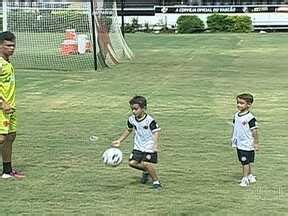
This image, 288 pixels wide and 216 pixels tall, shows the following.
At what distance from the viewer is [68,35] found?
2819 cm

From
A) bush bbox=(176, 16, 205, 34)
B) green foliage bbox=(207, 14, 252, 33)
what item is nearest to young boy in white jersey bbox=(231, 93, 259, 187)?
bush bbox=(176, 16, 205, 34)

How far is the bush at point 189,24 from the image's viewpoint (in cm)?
5316

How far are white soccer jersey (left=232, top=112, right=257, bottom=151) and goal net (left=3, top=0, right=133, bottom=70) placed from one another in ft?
49.7

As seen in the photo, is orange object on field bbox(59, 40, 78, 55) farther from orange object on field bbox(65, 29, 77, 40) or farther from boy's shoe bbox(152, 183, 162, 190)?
boy's shoe bbox(152, 183, 162, 190)

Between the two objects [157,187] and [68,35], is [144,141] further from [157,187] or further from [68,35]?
[68,35]

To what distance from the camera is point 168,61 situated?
2730cm

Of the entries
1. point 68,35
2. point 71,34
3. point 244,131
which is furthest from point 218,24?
point 244,131

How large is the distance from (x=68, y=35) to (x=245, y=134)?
20.7 meters

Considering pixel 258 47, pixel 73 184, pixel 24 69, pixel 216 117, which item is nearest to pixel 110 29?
pixel 24 69

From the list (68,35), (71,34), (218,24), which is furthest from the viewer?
(218,24)

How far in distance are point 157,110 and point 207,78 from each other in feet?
22.6

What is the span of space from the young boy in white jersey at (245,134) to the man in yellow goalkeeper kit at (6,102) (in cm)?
260

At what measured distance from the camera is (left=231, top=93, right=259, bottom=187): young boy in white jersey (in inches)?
320

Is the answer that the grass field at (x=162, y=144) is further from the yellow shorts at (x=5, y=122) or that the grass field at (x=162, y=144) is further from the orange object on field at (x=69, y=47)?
the orange object on field at (x=69, y=47)
